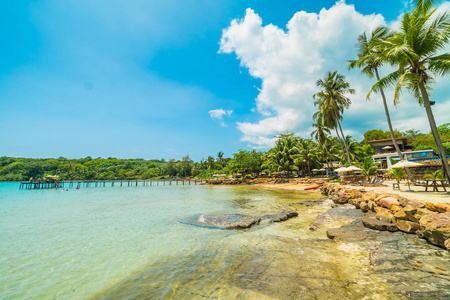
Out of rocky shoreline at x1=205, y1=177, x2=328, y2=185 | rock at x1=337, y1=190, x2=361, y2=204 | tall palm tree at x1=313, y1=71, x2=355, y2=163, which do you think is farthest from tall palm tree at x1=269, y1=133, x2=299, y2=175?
rock at x1=337, y1=190, x2=361, y2=204

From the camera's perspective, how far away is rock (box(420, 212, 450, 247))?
14.4 ft

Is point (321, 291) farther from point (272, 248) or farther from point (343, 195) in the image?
point (343, 195)

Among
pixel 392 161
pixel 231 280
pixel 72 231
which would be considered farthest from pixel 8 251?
pixel 392 161

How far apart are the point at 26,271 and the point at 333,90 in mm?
30545

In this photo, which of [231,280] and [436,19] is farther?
[436,19]

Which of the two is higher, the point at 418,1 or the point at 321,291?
the point at 418,1

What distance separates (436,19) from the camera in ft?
29.0

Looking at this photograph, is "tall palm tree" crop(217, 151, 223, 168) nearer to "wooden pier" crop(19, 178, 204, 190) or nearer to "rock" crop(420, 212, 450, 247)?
"wooden pier" crop(19, 178, 204, 190)

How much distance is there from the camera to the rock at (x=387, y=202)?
23.7 ft

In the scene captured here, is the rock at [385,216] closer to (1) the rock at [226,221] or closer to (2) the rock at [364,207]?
(2) the rock at [364,207]

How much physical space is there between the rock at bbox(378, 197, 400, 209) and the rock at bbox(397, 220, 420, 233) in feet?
5.58

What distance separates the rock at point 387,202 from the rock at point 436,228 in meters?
2.29

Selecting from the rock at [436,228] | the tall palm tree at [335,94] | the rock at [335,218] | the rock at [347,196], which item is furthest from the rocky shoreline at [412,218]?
the tall palm tree at [335,94]

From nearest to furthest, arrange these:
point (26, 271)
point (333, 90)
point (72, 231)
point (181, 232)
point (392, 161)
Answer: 1. point (26, 271)
2. point (181, 232)
3. point (72, 231)
4. point (333, 90)
5. point (392, 161)
